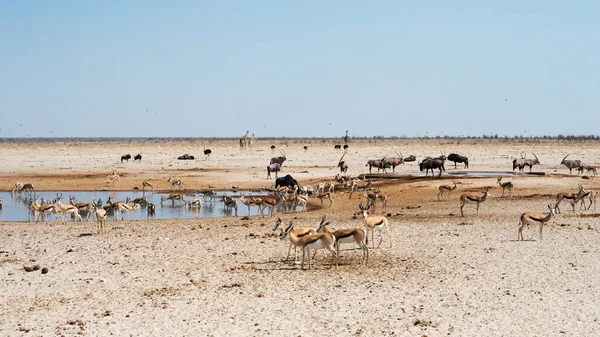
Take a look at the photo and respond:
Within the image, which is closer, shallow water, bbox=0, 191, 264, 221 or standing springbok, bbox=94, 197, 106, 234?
standing springbok, bbox=94, 197, 106, 234

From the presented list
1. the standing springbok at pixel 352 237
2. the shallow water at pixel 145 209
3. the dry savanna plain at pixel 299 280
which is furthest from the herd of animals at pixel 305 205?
the dry savanna plain at pixel 299 280

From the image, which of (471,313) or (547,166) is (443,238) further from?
(547,166)

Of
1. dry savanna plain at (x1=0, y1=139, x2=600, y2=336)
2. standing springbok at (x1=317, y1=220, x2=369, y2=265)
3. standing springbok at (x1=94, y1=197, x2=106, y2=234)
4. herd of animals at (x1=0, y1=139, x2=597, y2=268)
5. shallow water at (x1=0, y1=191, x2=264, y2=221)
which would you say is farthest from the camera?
shallow water at (x1=0, y1=191, x2=264, y2=221)

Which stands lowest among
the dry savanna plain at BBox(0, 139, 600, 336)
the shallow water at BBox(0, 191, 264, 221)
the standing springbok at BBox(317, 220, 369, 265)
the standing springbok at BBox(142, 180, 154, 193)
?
the shallow water at BBox(0, 191, 264, 221)

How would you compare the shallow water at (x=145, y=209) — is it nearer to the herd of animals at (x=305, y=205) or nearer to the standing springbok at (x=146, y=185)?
the herd of animals at (x=305, y=205)

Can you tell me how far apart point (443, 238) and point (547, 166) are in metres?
31.9

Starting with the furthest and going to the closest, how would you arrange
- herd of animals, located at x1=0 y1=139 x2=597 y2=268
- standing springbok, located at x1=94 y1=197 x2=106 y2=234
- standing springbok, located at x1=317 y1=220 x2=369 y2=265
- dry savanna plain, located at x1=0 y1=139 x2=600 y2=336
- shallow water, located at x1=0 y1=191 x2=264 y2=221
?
shallow water, located at x1=0 y1=191 x2=264 y2=221 → standing springbok, located at x1=94 y1=197 x2=106 y2=234 → herd of animals, located at x1=0 y1=139 x2=597 y2=268 → standing springbok, located at x1=317 y1=220 x2=369 y2=265 → dry savanna plain, located at x1=0 y1=139 x2=600 y2=336

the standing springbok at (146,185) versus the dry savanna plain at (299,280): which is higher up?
the dry savanna plain at (299,280)

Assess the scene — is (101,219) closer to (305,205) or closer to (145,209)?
(145,209)

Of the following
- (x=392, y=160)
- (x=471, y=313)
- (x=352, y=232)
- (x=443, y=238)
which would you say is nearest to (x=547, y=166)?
(x=392, y=160)

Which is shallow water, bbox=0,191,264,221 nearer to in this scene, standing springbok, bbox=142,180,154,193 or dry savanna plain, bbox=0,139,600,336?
standing springbok, bbox=142,180,154,193

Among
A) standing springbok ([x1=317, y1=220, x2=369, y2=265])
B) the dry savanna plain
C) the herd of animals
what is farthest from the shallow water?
standing springbok ([x1=317, y1=220, x2=369, y2=265])

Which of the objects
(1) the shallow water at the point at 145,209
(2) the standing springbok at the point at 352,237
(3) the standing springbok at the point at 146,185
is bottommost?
(1) the shallow water at the point at 145,209

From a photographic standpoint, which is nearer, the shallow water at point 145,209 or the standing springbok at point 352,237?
the standing springbok at point 352,237
